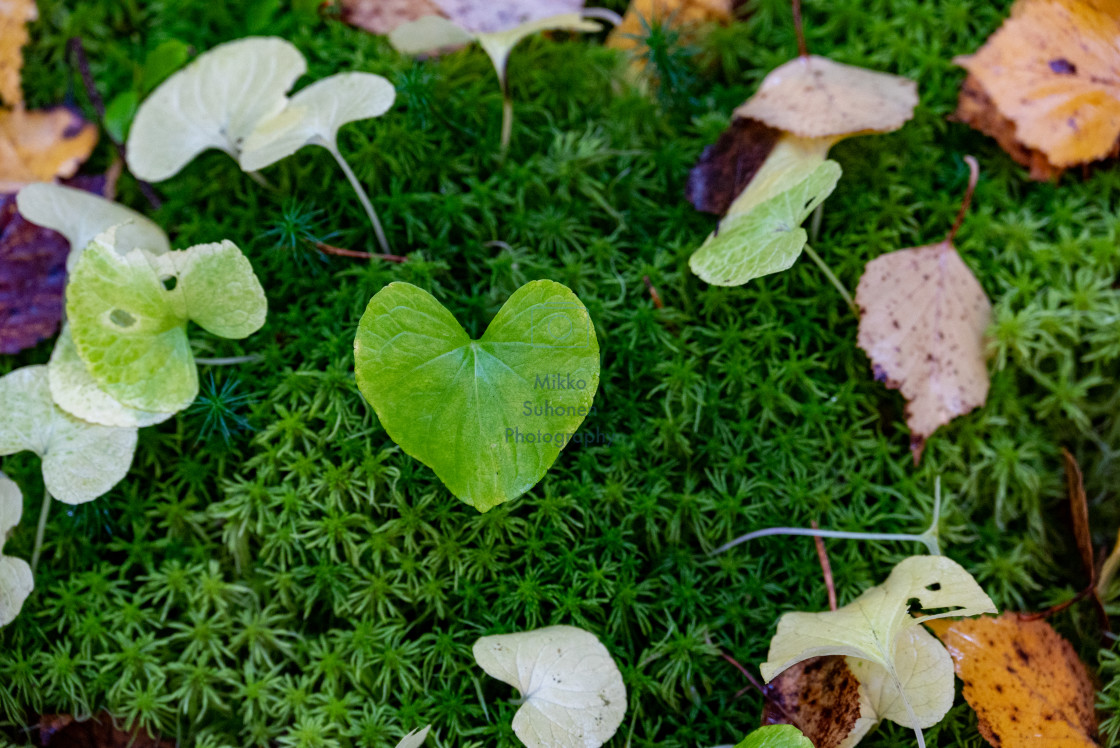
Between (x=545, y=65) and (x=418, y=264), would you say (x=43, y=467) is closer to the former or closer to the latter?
(x=418, y=264)

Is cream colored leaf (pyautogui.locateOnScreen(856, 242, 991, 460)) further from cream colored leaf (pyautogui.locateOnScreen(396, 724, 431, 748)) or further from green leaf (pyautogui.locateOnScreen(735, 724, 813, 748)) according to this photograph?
cream colored leaf (pyautogui.locateOnScreen(396, 724, 431, 748))

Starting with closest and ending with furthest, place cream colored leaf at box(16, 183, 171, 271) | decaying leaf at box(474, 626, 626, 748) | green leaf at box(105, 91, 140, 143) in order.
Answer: decaying leaf at box(474, 626, 626, 748), cream colored leaf at box(16, 183, 171, 271), green leaf at box(105, 91, 140, 143)

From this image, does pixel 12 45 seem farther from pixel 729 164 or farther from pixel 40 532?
pixel 729 164

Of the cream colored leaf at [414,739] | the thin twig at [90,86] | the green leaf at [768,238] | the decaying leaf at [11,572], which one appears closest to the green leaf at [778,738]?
the cream colored leaf at [414,739]

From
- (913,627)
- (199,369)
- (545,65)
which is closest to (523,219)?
(545,65)

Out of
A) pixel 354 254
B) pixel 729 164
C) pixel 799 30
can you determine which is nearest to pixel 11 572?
pixel 354 254

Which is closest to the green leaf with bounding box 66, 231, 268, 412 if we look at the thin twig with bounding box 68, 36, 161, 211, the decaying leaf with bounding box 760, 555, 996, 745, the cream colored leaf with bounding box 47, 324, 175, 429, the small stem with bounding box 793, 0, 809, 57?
the cream colored leaf with bounding box 47, 324, 175, 429
